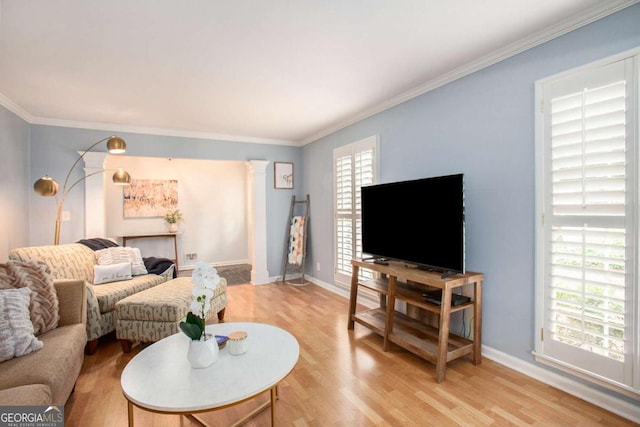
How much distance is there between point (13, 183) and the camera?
10.8ft

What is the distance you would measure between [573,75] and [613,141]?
1.60 ft

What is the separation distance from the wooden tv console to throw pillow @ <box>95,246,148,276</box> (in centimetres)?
247

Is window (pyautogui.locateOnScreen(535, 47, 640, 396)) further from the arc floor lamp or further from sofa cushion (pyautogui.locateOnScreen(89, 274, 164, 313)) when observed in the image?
the arc floor lamp

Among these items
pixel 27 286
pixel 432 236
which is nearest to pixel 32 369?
pixel 27 286

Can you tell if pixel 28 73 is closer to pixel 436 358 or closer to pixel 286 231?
pixel 286 231

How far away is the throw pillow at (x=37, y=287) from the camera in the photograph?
73.9 inches

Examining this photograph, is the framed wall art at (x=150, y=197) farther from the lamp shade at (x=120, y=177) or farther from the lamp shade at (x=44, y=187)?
the lamp shade at (x=44, y=187)

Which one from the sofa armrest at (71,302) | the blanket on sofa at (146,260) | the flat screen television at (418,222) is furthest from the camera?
the blanket on sofa at (146,260)

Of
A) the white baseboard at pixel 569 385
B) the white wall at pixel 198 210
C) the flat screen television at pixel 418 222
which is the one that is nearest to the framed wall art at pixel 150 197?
the white wall at pixel 198 210

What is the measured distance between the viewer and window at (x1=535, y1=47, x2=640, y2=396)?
1706mm

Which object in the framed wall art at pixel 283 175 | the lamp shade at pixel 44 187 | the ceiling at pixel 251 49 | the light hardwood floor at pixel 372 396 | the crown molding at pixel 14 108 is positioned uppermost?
the ceiling at pixel 251 49

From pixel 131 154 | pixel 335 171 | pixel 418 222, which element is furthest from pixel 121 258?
pixel 418 222

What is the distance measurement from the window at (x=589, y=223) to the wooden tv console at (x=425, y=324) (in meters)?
0.42

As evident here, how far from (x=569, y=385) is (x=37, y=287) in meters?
3.43
